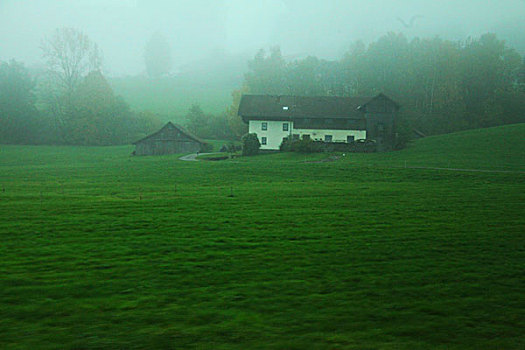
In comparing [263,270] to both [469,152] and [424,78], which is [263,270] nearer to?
[469,152]

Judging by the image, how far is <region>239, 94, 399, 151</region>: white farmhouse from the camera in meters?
66.9

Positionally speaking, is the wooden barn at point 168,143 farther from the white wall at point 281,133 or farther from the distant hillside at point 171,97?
the distant hillside at point 171,97

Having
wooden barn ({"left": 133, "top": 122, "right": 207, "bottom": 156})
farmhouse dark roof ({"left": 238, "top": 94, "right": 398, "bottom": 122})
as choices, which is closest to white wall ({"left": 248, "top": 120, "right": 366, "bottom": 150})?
farmhouse dark roof ({"left": 238, "top": 94, "right": 398, "bottom": 122})

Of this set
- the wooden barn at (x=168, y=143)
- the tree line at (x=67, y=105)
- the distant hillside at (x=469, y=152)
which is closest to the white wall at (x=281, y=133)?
the distant hillside at (x=469, y=152)

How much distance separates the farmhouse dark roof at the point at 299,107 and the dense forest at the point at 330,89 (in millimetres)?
14628

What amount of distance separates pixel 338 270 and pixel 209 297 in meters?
3.34

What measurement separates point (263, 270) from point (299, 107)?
61.6 m

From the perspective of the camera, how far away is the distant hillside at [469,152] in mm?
41469

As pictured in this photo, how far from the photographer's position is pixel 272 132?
68.6 m

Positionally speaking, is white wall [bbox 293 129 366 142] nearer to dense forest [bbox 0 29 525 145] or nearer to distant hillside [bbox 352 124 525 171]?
distant hillside [bbox 352 124 525 171]

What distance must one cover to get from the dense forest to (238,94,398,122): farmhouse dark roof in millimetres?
14628

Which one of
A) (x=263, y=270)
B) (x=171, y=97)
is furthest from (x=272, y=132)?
(x=171, y=97)

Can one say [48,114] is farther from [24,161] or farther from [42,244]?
[42,244]

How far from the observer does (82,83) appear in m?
89.9
